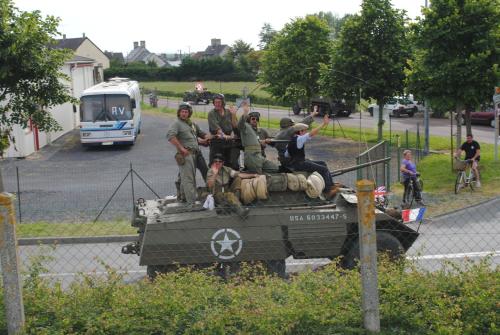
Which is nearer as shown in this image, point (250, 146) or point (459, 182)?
point (250, 146)

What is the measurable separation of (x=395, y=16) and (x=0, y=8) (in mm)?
15193

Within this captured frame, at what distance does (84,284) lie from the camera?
6609mm

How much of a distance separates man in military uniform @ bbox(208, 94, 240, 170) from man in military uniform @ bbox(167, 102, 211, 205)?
315 millimetres

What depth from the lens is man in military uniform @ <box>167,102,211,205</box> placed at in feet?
33.3

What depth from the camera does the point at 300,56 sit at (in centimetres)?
3497

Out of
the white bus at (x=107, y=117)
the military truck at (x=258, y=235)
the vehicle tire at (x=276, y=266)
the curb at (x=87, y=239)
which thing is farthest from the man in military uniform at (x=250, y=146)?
the white bus at (x=107, y=117)

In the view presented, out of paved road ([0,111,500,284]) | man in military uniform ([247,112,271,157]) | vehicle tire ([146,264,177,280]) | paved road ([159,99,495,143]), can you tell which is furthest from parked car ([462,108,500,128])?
vehicle tire ([146,264,177,280])

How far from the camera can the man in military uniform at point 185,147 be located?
1014 cm

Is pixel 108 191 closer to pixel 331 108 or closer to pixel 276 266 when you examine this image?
pixel 276 266

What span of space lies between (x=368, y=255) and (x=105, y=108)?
2584 cm

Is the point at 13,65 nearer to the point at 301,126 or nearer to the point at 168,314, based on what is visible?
the point at 301,126

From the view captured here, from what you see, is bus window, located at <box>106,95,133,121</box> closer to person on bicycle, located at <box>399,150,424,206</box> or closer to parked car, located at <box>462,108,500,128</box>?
person on bicycle, located at <box>399,150,424,206</box>

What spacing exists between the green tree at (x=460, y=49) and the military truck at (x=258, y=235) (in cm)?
1212

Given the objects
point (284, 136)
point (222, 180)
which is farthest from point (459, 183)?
point (222, 180)
